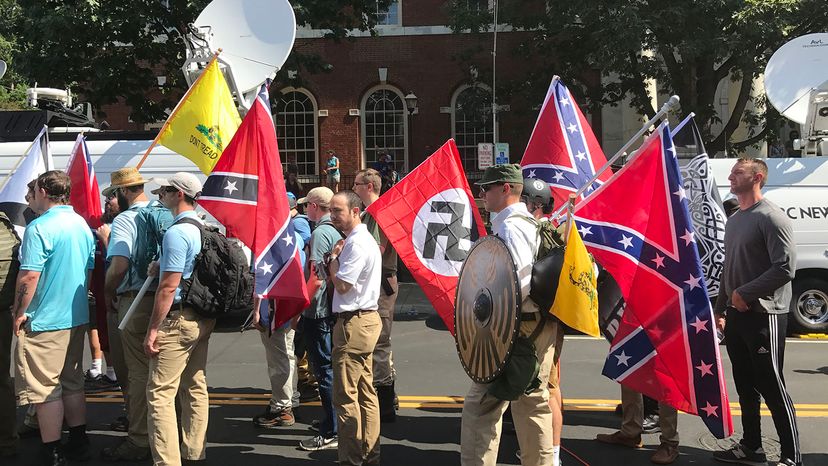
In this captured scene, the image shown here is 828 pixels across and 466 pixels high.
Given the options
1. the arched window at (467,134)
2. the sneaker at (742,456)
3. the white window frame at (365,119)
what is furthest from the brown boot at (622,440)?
the white window frame at (365,119)

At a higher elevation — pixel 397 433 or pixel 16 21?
pixel 16 21

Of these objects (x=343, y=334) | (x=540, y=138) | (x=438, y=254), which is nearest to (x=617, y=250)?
(x=438, y=254)

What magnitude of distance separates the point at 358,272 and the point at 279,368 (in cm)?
170

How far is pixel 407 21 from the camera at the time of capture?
2644 centimetres

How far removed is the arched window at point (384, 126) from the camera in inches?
1063

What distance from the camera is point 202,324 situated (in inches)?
205

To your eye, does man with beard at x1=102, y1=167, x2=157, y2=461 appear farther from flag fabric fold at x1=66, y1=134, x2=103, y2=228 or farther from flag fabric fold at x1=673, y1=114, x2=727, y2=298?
flag fabric fold at x1=673, y1=114, x2=727, y2=298

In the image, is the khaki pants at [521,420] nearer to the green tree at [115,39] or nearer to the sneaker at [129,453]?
the sneaker at [129,453]

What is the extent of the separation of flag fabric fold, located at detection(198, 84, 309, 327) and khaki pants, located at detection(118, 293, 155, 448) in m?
0.76

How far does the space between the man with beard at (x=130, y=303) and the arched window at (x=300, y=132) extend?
20902 mm

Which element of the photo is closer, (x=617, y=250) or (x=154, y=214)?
(x=617, y=250)

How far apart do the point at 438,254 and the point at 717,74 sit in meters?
15.0

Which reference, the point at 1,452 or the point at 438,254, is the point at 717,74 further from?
the point at 1,452

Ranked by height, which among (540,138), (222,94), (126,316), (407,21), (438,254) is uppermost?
(407,21)
